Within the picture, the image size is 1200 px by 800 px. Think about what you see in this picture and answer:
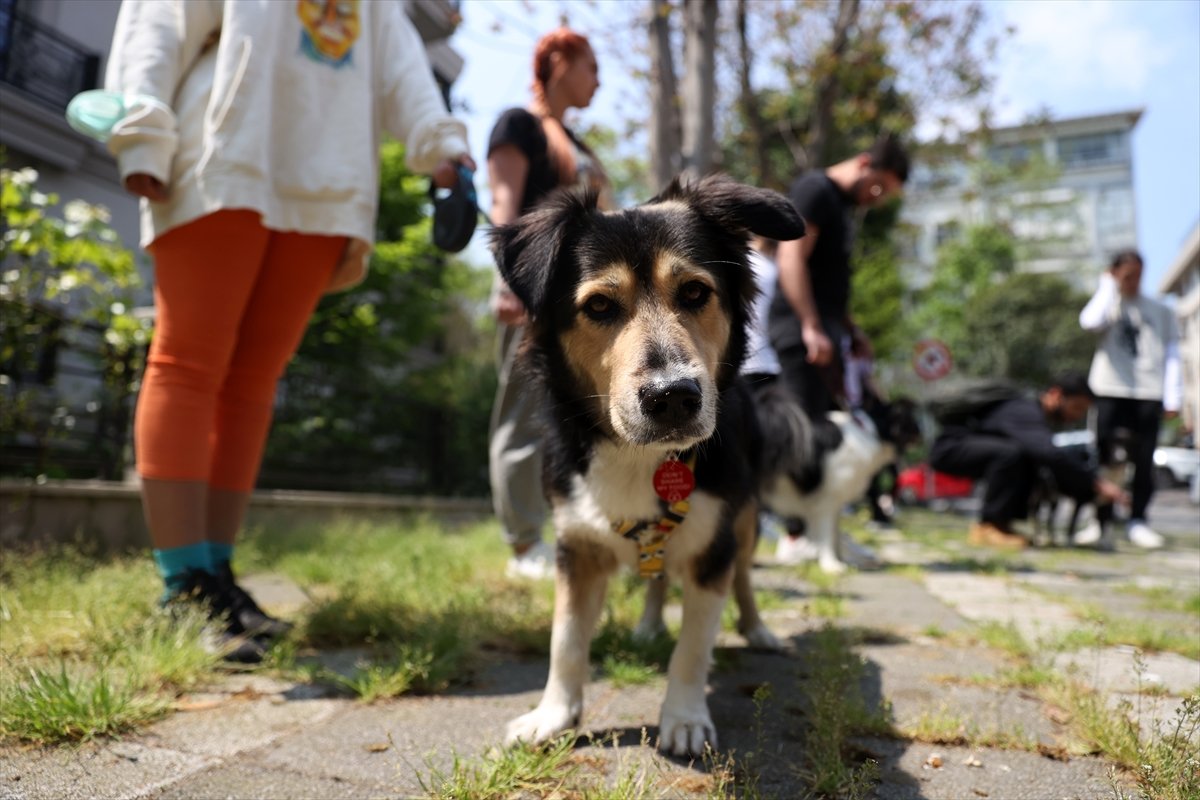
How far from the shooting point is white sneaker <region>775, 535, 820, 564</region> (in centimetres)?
519

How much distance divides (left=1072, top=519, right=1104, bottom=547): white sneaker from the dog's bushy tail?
403 centimetres

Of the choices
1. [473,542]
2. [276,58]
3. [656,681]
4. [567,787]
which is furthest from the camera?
[473,542]

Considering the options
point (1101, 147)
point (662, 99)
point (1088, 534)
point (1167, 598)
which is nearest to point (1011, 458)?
point (1088, 534)

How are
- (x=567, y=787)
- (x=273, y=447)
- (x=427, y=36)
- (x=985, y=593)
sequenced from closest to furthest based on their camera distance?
1. (x=567, y=787)
2. (x=427, y=36)
3. (x=985, y=593)
4. (x=273, y=447)

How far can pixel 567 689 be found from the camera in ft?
6.50

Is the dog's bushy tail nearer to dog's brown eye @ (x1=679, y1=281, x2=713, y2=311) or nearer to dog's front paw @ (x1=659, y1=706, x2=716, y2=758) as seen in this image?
dog's brown eye @ (x1=679, y1=281, x2=713, y2=311)

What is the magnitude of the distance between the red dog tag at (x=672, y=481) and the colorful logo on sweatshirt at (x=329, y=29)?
187 centimetres

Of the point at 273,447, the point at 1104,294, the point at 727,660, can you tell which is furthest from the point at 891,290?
the point at 727,660

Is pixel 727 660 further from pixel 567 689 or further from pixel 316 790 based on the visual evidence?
pixel 316 790

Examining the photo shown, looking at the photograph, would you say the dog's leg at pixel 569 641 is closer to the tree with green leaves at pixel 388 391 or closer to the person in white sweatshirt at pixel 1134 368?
the tree with green leaves at pixel 388 391

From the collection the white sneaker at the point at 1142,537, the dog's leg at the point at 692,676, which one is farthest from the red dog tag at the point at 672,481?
the white sneaker at the point at 1142,537

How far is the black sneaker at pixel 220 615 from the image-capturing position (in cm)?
236

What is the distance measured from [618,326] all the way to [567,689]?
0.93m

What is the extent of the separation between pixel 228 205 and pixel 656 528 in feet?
5.35
